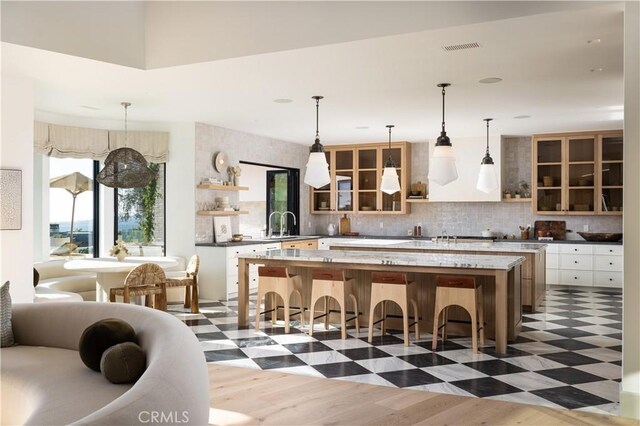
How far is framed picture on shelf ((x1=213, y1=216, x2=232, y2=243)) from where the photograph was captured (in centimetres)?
831

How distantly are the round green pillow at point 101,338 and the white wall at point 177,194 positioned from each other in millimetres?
5294

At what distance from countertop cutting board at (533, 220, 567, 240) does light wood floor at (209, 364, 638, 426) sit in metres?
6.27

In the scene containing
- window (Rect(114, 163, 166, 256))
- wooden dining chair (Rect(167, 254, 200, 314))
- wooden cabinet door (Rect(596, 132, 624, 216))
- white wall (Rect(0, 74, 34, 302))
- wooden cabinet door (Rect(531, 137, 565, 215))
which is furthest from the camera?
wooden cabinet door (Rect(531, 137, 565, 215))

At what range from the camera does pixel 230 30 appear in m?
4.74

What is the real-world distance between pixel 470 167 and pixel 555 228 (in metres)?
1.73

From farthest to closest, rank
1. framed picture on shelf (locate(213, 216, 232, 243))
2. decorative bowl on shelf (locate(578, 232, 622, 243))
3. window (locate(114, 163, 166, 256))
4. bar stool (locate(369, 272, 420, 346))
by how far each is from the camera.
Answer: decorative bowl on shelf (locate(578, 232, 622, 243)) < framed picture on shelf (locate(213, 216, 232, 243)) < window (locate(114, 163, 166, 256)) < bar stool (locate(369, 272, 420, 346))

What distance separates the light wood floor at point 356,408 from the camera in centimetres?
337

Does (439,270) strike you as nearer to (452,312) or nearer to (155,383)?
(452,312)

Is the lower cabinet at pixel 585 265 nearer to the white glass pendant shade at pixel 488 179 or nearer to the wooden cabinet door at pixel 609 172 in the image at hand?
the wooden cabinet door at pixel 609 172

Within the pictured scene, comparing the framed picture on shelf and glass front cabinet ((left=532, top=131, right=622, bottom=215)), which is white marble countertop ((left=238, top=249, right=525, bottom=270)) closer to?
the framed picture on shelf

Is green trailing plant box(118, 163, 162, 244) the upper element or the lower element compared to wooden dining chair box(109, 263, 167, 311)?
upper

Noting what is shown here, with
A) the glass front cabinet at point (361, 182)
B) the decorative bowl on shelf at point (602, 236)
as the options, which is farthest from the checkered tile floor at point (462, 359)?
the glass front cabinet at point (361, 182)

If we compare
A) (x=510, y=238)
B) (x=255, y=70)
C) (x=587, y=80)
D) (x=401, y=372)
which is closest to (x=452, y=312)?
(x=401, y=372)

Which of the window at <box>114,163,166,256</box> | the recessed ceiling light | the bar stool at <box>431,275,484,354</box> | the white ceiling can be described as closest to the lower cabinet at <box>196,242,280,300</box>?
the window at <box>114,163,166,256</box>
